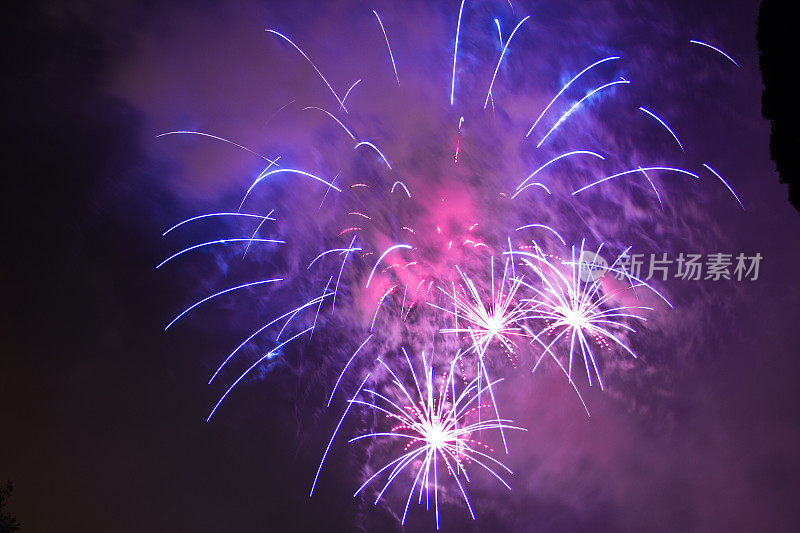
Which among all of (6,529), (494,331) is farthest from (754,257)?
(6,529)

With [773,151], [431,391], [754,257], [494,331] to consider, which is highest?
[754,257]

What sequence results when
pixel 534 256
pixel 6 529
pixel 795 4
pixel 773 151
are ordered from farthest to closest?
pixel 6 529
pixel 534 256
pixel 773 151
pixel 795 4

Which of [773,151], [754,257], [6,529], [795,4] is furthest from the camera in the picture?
[6,529]

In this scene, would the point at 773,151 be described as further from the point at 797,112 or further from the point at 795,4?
the point at 795,4

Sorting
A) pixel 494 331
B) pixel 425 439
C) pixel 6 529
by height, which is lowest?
pixel 6 529

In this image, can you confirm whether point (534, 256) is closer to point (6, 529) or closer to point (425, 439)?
Result: point (425, 439)

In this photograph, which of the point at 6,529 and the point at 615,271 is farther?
the point at 6,529

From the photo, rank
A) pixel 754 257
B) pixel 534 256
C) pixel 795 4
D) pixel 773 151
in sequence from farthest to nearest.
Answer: pixel 534 256
pixel 754 257
pixel 773 151
pixel 795 4

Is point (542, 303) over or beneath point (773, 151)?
beneath

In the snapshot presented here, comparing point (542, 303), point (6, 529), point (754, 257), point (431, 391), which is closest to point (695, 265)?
point (754, 257)
